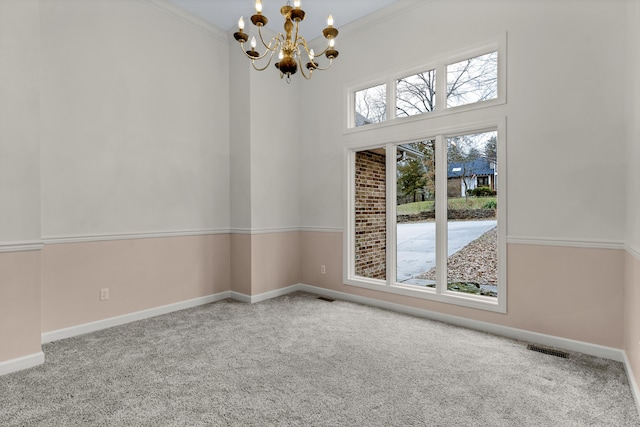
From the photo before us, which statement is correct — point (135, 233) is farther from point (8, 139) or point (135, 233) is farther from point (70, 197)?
point (8, 139)

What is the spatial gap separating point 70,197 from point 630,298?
15.4 feet

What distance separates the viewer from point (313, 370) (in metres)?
2.52

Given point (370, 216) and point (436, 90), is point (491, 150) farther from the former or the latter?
point (370, 216)

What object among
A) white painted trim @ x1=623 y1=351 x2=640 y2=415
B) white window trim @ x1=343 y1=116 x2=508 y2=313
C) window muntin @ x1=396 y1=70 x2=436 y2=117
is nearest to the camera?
white painted trim @ x1=623 y1=351 x2=640 y2=415

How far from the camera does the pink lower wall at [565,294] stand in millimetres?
2705

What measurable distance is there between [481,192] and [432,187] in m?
0.53

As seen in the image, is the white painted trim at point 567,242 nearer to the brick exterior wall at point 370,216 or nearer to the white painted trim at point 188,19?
the brick exterior wall at point 370,216

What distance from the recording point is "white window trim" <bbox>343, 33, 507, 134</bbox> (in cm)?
324

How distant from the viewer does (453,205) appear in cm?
366

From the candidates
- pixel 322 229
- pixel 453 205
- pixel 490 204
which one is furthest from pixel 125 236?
pixel 490 204

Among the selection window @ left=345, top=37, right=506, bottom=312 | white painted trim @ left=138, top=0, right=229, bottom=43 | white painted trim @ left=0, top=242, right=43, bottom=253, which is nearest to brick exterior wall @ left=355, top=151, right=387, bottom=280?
window @ left=345, top=37, right=506, bottom=312

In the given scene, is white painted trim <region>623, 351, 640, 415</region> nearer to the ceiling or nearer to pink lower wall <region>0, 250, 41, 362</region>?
the ceiling

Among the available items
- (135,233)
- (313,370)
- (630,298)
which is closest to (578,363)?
(630,298)

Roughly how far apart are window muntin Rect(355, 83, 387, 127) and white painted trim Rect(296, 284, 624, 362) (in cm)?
226
